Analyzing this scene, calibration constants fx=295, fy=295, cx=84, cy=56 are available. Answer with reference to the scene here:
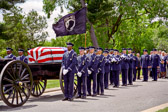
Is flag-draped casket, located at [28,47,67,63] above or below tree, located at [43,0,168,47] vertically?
below

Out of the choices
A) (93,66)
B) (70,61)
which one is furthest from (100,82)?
(70,61)

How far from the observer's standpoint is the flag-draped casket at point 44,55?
10312 mm

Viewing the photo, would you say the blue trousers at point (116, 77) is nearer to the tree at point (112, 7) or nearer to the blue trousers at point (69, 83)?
the blue trousers at point (69, 83)

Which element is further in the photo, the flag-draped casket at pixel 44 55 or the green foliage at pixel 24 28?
the green foliage at pixel 24 28

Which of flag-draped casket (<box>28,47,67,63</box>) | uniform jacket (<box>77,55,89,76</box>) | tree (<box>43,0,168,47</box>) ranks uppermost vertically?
tree (<box>43,0,168,47</box>)

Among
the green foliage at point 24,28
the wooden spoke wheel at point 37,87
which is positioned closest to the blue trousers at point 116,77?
the wooden spoke wheel at point 37,87

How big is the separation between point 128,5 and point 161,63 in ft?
25.1

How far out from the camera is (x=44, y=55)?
408 inches

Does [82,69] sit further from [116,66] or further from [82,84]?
[116,66]

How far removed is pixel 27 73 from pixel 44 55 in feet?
5.27

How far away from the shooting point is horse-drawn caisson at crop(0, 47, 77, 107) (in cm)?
822

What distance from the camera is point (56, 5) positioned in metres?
27.3

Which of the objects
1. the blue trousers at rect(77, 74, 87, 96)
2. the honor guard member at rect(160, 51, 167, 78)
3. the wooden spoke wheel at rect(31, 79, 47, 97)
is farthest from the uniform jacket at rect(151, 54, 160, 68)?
the wooden spoke wheel at rect(31, 79, 47, 97)

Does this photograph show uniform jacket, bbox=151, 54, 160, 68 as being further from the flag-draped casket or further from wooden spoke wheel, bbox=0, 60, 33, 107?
wooden spoke wheel, bbox=0, 60, 33, 107
